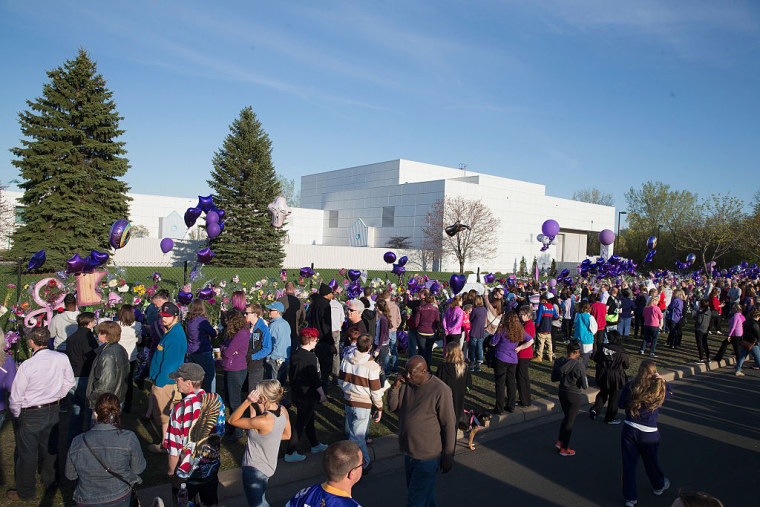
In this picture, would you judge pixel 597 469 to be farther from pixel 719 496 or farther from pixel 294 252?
pixel 294 252

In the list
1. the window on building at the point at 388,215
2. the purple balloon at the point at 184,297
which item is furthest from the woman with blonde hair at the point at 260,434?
the window on building at the point at 388,215

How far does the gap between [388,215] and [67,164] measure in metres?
34.6

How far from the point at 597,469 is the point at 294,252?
35638 mm

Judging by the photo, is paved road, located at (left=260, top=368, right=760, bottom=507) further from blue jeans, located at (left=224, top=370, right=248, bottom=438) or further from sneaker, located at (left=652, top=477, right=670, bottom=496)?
blue jeans, located at (left=224, top=370, right=248, bottom=438)

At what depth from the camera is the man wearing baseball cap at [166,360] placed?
5.89 metres

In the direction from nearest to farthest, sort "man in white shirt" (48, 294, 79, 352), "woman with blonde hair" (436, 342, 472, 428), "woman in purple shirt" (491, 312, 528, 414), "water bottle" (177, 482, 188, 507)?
"water bottle" (177, 482, 188, 507) < "woman with blonde hair" (436, 342, 472, 428) < "man in white shirt" (48, 294, 79, 352) < "woman in purple shirt" (491, 312, 528, 414)

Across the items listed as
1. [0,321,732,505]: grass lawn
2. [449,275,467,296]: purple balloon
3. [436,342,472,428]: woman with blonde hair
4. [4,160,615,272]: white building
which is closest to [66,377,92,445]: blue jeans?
[0,321,732,505]: grass lawn

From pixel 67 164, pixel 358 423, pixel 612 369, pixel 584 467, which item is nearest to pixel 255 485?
pixel 358 423

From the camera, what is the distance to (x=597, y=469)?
5934 millimetres

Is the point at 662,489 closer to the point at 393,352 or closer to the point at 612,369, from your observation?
the point at 612,369

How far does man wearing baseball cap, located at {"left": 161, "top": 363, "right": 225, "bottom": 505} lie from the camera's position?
393cm

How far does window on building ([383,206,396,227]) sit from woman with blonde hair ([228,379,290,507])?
166 ft

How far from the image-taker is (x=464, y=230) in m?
46.5

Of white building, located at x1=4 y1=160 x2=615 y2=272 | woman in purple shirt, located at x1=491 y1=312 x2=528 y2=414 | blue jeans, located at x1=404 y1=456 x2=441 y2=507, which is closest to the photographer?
blue jeans, located at x1=404 y1=456 x2=441 y2=507
